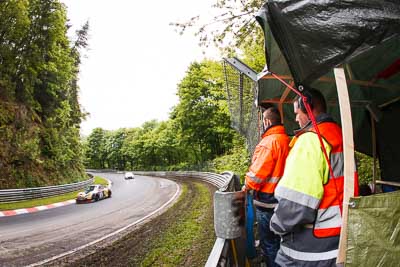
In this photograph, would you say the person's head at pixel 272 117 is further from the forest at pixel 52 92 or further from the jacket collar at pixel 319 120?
the forest at pixel 52 92

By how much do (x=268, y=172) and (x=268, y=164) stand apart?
0.26ft

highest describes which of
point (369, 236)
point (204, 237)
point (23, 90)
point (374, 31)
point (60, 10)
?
point (60, 10)

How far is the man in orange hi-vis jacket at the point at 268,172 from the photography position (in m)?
3.33

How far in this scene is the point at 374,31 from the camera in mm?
1699

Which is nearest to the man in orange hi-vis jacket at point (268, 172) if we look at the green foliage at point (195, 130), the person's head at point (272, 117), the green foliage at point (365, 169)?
the person's head at point (272, 117)

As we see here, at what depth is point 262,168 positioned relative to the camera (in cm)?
331

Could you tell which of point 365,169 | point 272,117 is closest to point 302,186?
point 272,117

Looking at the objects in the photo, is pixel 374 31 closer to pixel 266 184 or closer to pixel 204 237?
pixel 266 184

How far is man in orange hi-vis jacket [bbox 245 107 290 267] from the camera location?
333cm

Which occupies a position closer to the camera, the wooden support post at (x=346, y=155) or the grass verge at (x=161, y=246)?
the wooden support post at (x=346, y=155)

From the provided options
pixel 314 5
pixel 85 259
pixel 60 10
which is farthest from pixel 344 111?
pixel 60 10

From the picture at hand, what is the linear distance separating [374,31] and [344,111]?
44 centimetres

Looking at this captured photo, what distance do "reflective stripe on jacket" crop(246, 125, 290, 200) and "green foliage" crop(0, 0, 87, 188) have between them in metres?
20.5

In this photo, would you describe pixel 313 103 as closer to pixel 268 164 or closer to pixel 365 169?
pixel 268 164
